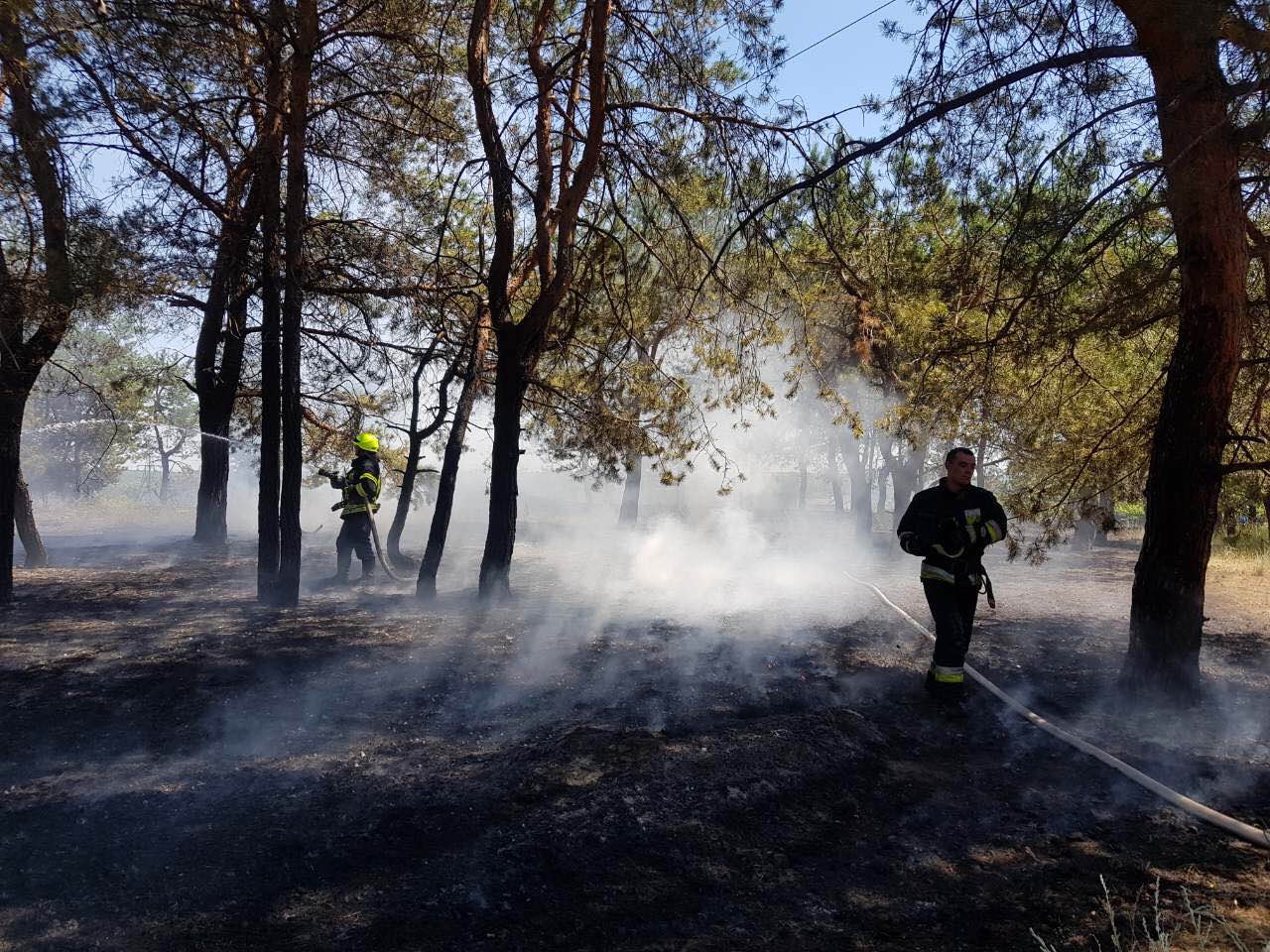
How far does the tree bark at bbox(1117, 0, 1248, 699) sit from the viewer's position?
5.32 m

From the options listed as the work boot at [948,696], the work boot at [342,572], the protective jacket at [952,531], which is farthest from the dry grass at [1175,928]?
the work boot at [342,572]

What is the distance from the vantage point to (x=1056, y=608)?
10.7m

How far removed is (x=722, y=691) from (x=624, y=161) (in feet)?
18.7

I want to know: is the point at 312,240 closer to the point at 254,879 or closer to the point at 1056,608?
the point at 254,879

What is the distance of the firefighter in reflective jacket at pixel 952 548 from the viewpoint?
5754 mm

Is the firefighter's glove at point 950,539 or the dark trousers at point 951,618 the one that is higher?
the firefighter's glove at point 950,539

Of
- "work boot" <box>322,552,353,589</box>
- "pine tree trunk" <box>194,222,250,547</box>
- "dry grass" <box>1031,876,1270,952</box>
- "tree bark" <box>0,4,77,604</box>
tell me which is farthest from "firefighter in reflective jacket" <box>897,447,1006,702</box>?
"pine tree trunk" <box>194,222,250,547</box>

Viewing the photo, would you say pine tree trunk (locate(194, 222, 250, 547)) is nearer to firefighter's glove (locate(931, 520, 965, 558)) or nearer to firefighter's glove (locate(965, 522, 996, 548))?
firefighter's glove (locate(931, 520, 965, 558))

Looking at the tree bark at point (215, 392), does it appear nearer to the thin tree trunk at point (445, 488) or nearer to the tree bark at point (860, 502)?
the thin tree trunk at point (445, 488)

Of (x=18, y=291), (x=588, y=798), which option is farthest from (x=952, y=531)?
(x=18, y=291)

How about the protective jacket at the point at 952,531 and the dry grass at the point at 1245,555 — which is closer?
the protective jacket at the point at 952,531

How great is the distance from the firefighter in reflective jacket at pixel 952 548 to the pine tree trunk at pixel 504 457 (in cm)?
523

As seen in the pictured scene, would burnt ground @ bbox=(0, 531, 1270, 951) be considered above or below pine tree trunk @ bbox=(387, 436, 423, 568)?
below

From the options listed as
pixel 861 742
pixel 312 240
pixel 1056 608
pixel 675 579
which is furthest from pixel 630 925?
pixel 675 579
